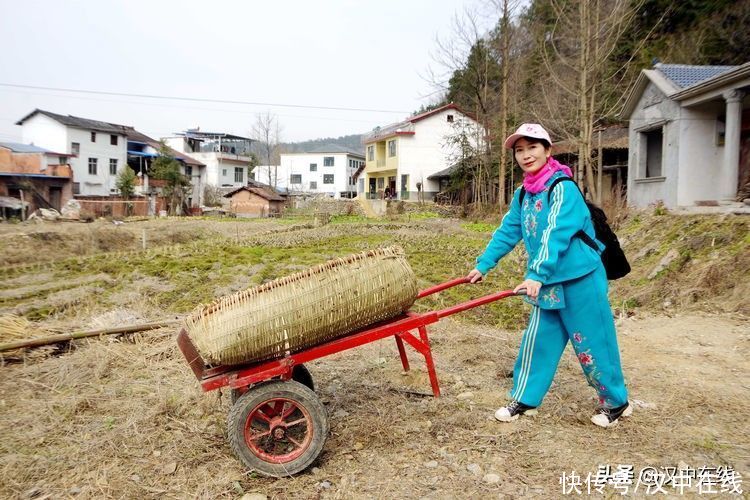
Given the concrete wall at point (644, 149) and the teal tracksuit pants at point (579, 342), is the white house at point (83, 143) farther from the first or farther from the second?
the teal tracksuit pants at point (579, 342)

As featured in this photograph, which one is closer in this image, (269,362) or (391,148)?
(269,362)

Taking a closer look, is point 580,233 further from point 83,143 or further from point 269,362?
point 83,143

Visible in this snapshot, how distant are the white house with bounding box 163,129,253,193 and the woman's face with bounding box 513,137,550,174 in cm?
4995

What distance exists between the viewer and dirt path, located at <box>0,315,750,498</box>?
2.68 meters

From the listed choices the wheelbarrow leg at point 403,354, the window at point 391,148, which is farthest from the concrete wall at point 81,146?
the wheelbarrow leg at point 403,354

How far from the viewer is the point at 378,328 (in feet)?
9.69

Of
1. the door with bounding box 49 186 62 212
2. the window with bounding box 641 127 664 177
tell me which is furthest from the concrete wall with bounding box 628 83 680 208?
the door with bounding box 49 186 62 212

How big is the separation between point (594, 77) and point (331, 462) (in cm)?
1438

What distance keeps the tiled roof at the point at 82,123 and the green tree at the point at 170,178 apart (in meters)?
4.80

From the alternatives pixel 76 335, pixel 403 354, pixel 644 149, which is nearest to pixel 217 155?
pixel 644 149

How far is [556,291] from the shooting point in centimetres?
306

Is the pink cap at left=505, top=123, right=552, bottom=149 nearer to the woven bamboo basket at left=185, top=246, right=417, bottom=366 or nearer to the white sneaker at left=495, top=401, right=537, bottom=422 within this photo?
the woven bamboo basket at left=185, top=246, right=417, bottom=366

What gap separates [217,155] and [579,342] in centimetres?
5335

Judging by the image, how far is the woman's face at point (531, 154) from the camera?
309 centimetres
